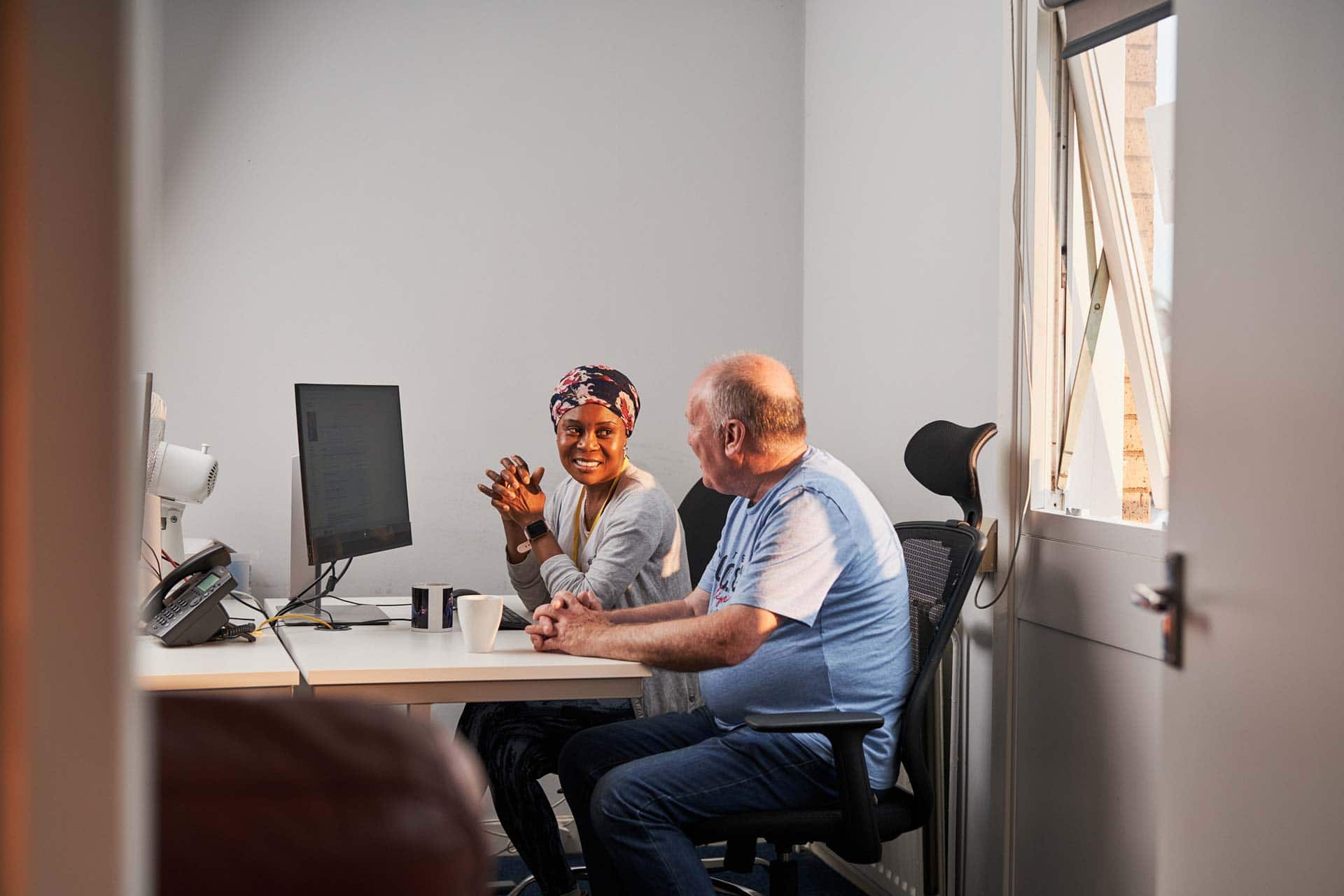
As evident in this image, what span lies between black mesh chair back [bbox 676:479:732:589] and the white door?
5.02 feet

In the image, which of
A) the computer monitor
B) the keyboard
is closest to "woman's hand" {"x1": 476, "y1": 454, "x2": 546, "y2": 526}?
the keyboard

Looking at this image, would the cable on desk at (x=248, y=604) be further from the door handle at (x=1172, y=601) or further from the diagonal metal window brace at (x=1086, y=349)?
the door handle at (x=1172, y=601)

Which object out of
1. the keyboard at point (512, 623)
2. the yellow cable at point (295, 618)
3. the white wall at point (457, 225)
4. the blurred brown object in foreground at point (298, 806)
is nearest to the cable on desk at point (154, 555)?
the yellow cable at point (295, 618)

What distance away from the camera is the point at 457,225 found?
3.46 metres

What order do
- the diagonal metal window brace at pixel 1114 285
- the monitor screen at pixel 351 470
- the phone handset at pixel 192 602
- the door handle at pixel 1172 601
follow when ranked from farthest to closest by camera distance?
the monitor screen at pixel 351 470, the diagonal metal window brace at pixel 1114 285, the phone handset at pixel 192 602, the door handle at pixel 1172 601

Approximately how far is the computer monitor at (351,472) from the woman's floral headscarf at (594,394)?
44 centimetres

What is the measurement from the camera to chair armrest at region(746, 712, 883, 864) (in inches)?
76.4

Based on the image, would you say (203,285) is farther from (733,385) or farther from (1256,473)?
(1256,473)

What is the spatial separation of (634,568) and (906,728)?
688 millimetres

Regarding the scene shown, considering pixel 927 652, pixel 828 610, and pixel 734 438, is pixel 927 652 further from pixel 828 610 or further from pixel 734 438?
pixel 734 438

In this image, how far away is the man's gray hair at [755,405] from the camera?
86.0 inches

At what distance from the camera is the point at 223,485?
3273 millimetres

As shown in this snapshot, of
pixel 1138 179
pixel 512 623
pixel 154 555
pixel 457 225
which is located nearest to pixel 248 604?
pixel 154 555

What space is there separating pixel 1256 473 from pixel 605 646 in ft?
3.80
